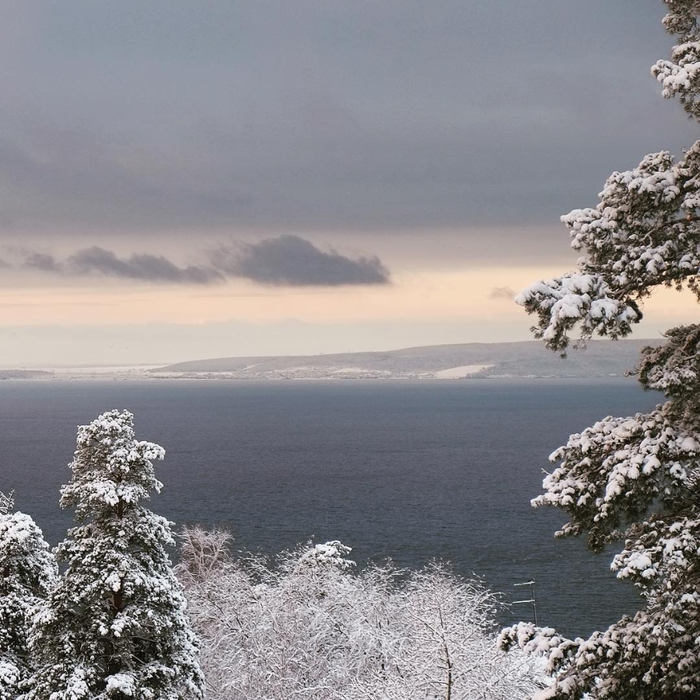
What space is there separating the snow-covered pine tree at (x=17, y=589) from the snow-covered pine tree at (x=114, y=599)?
117 inches

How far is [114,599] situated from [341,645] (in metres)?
16.0

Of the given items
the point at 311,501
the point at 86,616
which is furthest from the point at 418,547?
the point at 86,616

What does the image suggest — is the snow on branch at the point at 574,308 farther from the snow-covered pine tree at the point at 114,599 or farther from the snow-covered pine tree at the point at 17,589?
the snow-covered pine tree at the point at 17,589

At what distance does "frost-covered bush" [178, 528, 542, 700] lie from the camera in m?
27.0

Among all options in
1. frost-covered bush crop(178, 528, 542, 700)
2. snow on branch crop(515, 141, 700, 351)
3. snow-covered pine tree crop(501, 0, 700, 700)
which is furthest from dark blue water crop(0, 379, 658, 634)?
snow on branch crop(515, 141, 700, 351)

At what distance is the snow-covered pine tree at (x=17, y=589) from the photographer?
76.1 feet

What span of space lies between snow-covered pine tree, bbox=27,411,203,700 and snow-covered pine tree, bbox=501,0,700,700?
12.8 metres

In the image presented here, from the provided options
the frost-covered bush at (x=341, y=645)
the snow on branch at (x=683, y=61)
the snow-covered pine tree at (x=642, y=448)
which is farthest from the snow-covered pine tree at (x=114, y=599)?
the snow on branch at (x=683, y=61)

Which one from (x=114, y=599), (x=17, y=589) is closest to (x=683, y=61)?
(x=114, y=599)

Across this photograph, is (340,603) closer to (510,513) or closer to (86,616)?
(86,616)

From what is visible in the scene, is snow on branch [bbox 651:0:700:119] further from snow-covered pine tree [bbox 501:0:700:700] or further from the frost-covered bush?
the frost-covered bush

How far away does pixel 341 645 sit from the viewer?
3494 centimetres

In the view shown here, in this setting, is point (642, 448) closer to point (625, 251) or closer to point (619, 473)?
point (619, 473)

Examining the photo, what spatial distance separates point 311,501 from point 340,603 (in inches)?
3185
